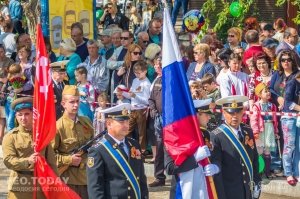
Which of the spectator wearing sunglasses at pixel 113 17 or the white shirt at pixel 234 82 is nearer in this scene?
the white shirt at pixel 234 82

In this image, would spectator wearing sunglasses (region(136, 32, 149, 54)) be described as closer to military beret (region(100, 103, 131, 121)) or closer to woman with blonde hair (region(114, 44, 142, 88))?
woman with blonde hair (region(114, 44, 142, 88))

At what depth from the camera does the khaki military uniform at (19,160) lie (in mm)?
8711

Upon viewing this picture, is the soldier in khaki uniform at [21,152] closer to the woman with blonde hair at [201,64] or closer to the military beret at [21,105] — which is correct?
the military beret at [21,105]

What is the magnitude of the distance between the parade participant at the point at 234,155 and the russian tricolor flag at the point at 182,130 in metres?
0.30

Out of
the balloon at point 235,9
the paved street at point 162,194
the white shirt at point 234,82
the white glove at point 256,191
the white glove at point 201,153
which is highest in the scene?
the balloon at point 235,9

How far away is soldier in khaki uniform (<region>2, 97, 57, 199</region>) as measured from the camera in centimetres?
872

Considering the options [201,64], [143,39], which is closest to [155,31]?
[143,39]

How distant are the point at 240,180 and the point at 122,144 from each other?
3.95ft

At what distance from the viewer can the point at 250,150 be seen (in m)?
9.03

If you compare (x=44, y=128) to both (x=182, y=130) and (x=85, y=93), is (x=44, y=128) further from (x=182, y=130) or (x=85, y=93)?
(x=85, y=93)

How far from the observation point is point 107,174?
8391 mm

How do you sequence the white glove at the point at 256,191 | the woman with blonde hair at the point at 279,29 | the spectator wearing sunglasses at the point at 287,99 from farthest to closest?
the woman with blonde hair at the point at 279,29 → the spectator wearing sunglasses at the point at 287,99 → the white glove at the point at 256,191

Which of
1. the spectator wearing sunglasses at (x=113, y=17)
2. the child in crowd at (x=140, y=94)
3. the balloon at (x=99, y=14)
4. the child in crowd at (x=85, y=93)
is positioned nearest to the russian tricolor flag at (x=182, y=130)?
the child in crowd at (x=140, y=94)

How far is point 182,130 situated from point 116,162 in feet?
2.13
